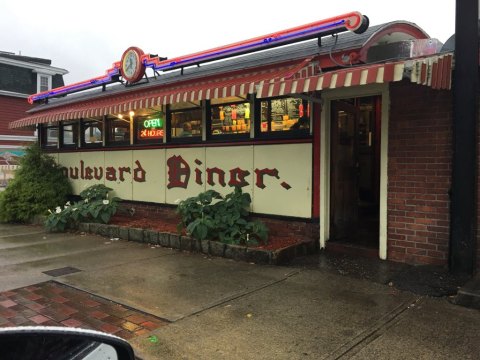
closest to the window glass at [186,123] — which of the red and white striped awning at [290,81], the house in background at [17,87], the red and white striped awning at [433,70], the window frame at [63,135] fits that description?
the red and white striped awning at [290,81]

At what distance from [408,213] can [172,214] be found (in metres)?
4.90

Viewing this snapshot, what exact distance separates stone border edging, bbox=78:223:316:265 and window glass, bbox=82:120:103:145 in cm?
355

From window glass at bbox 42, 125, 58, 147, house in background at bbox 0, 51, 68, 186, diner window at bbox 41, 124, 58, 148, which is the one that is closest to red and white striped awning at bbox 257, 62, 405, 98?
diner window at bbox 41, 124, 58, 148

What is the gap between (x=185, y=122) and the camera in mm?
8711

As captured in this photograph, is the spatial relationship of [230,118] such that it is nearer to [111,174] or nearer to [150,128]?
[150,128]

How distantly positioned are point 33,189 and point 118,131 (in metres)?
2.71

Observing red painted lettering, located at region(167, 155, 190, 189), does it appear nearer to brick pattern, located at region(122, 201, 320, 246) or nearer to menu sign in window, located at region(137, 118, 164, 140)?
menu sign in window, located at region(137, 118, 164, 140)

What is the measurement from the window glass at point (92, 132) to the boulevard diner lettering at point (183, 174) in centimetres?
65

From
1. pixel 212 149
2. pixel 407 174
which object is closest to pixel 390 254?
pixel 407 174

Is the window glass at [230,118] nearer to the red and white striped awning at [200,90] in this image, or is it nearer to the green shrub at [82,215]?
the red and white striped awning at [200,90]

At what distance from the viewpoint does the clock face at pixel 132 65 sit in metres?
9.53

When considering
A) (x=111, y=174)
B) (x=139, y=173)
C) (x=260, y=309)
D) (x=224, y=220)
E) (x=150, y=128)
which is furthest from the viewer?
(x=111, y=174)

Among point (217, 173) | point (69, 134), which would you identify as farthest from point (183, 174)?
point (69, 134)

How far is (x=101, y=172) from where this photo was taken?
35.4 feet
